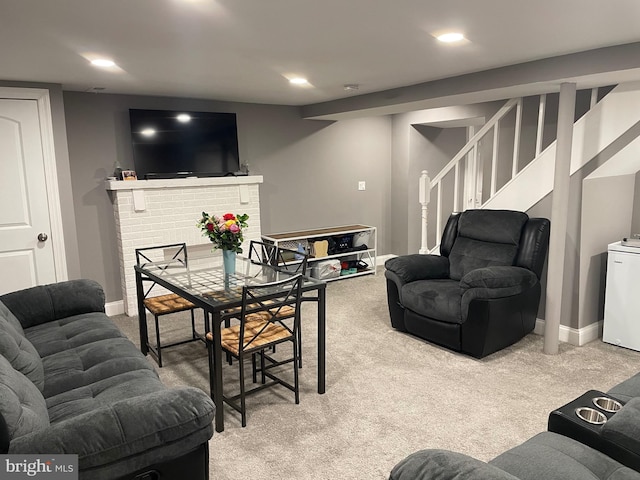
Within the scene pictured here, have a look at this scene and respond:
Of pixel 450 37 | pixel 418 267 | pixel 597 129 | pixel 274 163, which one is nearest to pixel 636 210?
pixel 597 129

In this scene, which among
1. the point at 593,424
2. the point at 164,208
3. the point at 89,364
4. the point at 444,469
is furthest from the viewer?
the point at 164,208

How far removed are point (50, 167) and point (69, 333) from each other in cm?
195

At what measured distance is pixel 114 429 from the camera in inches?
64.0

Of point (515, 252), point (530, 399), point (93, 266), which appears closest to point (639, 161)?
point (515, 252)

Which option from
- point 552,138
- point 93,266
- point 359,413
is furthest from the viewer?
point 93,266

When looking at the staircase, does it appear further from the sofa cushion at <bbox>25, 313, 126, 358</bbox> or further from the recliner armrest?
the sofa cushion at <bbox>25, 313, 126, 358</bbox>

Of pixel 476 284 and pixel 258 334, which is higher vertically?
pixel 476 284

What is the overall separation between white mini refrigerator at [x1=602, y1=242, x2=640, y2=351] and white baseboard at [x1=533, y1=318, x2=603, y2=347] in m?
0.14

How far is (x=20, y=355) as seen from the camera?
2.18 metres

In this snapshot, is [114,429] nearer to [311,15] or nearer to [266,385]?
[266,385]

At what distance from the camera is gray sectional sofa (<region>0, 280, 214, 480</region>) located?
158 centimetres

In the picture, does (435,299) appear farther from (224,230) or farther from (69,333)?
(69,333)

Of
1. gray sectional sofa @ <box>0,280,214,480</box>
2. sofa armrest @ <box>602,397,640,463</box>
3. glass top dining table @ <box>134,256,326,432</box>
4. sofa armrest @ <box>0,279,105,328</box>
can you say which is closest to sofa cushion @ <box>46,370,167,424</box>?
gray sectional sofa @ <box>0,280,214,480</box>

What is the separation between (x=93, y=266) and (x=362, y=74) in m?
3.25
